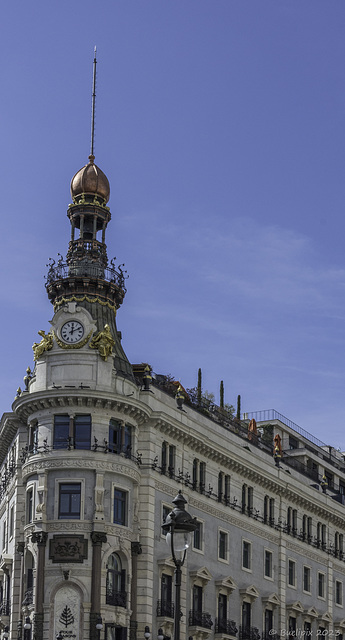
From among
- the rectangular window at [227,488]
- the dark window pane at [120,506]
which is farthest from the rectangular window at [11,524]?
the rectangular window at [227,488]

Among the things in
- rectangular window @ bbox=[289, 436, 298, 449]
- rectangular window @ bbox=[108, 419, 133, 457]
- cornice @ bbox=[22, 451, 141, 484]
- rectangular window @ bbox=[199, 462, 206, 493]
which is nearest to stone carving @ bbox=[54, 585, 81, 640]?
cornice @ bbox=[22, 451, 141, 484]

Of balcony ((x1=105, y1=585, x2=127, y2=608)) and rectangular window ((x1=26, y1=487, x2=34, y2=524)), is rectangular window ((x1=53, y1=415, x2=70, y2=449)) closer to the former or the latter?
rectangular window ((x1=26, y1=487, x2=34, y2=524))

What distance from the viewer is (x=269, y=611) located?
278ft

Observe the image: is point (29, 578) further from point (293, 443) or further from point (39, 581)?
point (293, 443)

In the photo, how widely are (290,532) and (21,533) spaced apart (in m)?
28.4

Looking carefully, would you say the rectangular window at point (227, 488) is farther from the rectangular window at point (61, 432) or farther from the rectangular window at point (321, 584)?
the rectangular window at point (321, 584)

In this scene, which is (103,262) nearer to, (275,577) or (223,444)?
(223,444)

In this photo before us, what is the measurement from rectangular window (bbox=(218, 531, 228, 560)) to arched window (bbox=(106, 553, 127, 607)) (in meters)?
12.4

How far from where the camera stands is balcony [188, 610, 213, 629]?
A: 73.0 meters

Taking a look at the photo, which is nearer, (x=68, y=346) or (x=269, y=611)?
(x=68, y=346)

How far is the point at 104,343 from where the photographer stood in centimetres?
7019

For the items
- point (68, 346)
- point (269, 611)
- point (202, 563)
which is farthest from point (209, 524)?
point (68, 346)

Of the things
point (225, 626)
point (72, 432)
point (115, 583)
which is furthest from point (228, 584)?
point (72, 432)

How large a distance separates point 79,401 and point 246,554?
21930 millimetres
